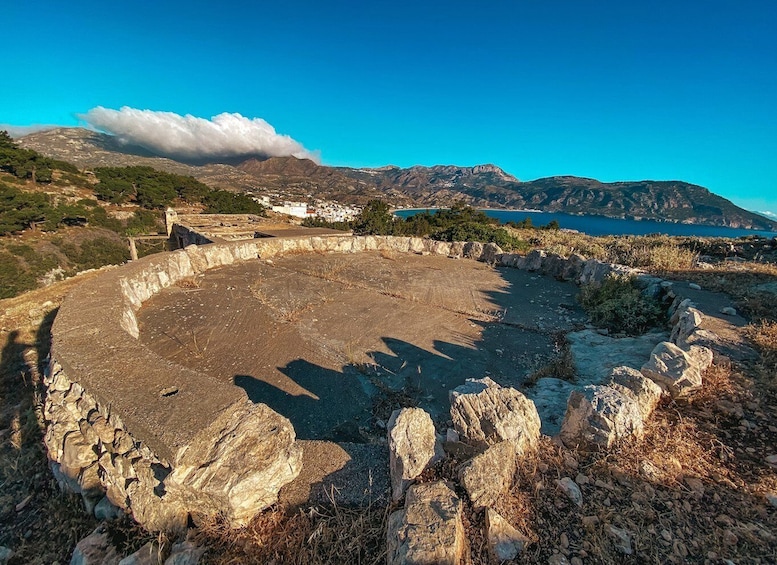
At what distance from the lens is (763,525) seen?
1.82m

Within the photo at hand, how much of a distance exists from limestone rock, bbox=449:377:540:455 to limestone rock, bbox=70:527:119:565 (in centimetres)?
234

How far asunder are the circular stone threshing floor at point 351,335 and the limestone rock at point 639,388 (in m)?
1.27

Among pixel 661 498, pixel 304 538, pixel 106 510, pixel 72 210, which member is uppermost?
pixel 661 498

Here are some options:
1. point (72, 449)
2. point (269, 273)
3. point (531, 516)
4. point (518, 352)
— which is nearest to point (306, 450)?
point (531, 516)

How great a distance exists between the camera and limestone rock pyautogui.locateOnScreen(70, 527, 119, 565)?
186 cm

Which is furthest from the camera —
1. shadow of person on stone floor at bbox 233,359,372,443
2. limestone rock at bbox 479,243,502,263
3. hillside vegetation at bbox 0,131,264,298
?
hillside vegetation at bbox 0,131,264,298

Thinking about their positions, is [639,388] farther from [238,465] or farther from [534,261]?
[534,261]

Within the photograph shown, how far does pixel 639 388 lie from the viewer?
291 cm

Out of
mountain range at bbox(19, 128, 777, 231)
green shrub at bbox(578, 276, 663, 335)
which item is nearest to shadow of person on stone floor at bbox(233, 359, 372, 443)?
green shrub at bbox(578, 276, 663, 335)

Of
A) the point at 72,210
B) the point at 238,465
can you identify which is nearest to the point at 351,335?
the point at 238,465

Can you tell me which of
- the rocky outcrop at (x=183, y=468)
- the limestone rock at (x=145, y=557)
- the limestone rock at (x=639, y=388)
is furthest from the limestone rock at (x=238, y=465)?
the limestone rock at (x=639, y=388)

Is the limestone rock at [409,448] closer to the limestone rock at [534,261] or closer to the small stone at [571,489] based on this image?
the small stone at [571,489]

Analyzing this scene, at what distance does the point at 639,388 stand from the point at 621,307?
3.93 m

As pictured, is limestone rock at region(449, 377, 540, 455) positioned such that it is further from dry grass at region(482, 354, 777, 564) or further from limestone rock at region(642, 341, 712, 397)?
limestone rock at region(642, 341, 712, 397)
